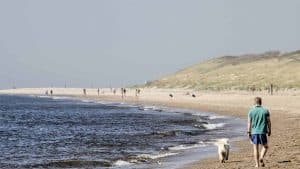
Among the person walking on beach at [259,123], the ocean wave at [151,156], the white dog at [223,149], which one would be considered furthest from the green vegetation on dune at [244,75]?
the person walking on beach at [259,123]

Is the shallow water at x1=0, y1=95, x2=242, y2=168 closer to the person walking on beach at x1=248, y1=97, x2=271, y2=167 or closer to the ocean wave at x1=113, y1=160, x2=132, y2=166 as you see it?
the ocean wave at x1=113, y1=160, x2=132, y2=166

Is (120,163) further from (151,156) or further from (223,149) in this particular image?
(223,149)

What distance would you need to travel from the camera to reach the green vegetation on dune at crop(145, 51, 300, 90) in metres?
97.4

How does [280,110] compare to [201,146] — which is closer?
[201,146]

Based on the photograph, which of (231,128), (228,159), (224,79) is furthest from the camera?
(224,79)

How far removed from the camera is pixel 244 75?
119250 mm

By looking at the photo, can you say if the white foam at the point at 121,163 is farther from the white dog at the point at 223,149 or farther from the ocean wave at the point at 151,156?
the white dog at the point at 223,149

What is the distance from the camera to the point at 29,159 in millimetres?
22109

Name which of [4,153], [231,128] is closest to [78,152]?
[4,153]

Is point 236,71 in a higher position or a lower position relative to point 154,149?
higher

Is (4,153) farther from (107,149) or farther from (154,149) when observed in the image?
(154,149)

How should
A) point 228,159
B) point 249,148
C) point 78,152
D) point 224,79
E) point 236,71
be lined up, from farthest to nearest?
point 236,71 → point 224,79 → point 78,152 → point 249,148 → point 228,159

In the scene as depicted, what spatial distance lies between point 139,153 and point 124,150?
119 centimetres

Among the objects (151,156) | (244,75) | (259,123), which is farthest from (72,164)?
(244,75)
